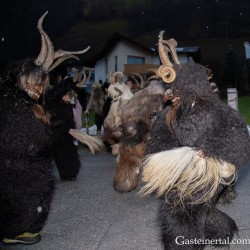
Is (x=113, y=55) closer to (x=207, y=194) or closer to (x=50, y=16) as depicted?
(x=50, y=16)

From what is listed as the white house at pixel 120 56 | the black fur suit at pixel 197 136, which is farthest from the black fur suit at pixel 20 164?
the white house at pixel 120 56

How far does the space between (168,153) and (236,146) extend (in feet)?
1.91

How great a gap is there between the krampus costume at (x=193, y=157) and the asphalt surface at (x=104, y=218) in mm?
710

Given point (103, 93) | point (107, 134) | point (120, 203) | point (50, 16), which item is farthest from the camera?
point (50, 16)

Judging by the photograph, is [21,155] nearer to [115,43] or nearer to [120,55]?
[120,55]

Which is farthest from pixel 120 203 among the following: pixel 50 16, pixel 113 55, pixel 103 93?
pixel 113 55

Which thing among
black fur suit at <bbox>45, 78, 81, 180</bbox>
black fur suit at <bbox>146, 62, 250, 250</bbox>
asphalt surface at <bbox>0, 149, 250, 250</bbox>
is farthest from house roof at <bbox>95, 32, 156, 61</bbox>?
black fur suit at <bbox>146, 62, 250, 250</bbox>

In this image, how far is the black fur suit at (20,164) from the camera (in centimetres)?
416

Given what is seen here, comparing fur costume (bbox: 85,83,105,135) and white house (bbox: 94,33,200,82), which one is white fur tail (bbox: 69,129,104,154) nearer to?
fur costume (bbox: 85,83,105,135)

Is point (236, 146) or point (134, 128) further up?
point (236, 146)

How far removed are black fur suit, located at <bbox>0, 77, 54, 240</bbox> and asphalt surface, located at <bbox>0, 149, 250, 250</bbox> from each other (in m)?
0.35

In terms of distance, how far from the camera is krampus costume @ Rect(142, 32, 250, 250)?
3.57 m

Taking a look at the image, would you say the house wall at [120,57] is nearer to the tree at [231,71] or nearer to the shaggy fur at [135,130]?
the tree at [231,71]

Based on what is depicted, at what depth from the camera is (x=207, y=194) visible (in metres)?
3.58
